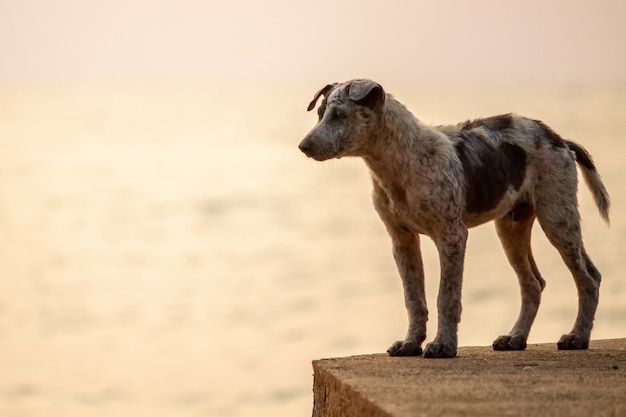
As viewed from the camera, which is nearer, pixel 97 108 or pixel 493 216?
pixel 493 216

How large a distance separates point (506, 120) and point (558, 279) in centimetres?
783

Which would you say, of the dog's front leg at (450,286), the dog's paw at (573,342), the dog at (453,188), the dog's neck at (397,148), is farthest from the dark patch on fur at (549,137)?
the dog's paw at (573,342)

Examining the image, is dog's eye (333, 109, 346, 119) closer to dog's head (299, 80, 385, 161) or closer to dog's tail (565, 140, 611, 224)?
dog's head (299, 80, 385, 161)

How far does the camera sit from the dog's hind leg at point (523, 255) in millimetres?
7566

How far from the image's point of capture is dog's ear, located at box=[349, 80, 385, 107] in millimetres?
6746

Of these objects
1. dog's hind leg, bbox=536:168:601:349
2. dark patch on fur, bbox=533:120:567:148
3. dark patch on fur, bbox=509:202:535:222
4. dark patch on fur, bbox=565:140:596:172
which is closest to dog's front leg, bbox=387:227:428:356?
dark patch on fur, bbox=509:202:535:222

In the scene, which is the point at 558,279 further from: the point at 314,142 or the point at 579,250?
the point at 314,142

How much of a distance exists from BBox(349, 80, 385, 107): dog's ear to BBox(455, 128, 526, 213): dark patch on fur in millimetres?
609

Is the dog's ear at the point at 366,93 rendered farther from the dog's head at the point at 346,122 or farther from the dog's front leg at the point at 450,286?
the dog's front leg at the point at 450,286

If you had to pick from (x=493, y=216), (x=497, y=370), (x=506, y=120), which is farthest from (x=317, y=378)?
(x=506, y=120)

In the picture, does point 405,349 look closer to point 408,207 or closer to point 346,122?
point 408,207

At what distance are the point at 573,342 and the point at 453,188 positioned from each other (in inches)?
49.9

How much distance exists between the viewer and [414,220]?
6.94 m

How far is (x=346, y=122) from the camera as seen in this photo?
677 centimetres
